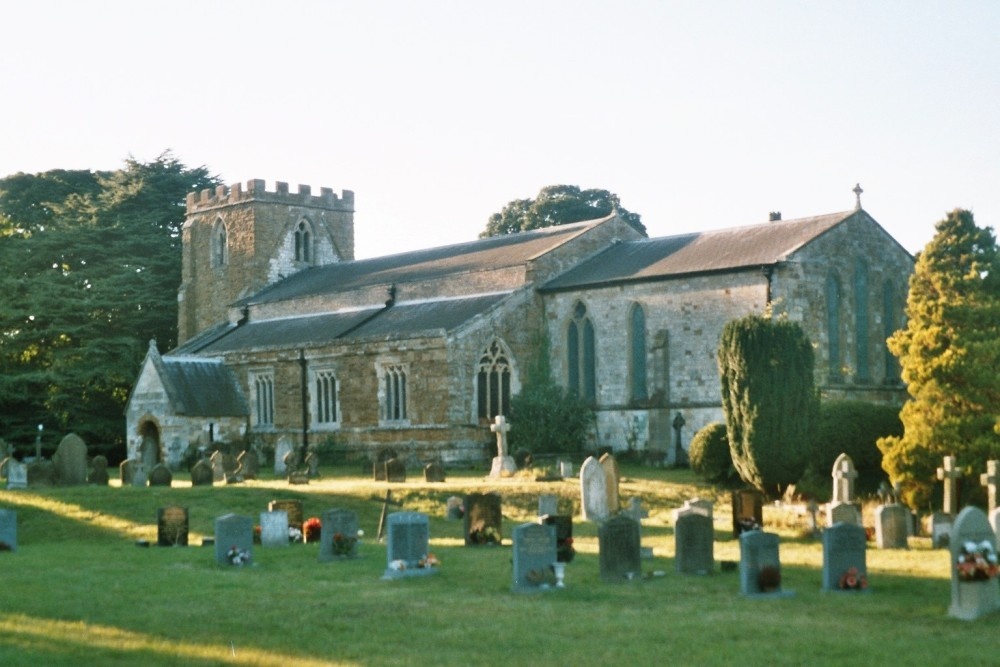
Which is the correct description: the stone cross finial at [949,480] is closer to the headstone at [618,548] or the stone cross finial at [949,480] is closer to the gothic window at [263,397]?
the headstone at [618,548]

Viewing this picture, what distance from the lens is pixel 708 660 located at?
1362cm

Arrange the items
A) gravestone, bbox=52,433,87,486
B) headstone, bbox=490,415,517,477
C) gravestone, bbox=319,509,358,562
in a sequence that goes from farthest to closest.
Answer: headstone, bbox=490,415,517,477, gravestone, bbox=52,433,87,486, gravestone, bbox=319,509,358,562

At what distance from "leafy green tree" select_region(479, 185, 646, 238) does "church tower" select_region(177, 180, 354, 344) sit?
51.5ft

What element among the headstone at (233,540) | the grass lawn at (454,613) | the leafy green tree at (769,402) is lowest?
the grass lawn at (454,613)

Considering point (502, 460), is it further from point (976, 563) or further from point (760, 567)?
point (976, 563)

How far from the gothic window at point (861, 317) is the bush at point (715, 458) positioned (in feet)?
27.4

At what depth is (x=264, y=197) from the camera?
192 feet

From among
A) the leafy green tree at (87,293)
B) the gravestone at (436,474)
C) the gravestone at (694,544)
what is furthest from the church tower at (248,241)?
the gravestone at (694,544)

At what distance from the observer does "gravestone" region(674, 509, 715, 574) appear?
20297mm

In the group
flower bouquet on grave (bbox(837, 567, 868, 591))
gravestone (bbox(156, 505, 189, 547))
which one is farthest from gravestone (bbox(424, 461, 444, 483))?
flower bouquet on grave (bbox(837, 567, 868, 591))

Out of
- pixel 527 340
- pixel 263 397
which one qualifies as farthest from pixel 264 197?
pixel 527 340

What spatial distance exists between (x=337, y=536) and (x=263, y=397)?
26.2 meters

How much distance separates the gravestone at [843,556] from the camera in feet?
59.5

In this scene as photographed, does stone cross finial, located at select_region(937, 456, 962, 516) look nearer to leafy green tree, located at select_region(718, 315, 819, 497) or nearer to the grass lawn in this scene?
the grass lawn
